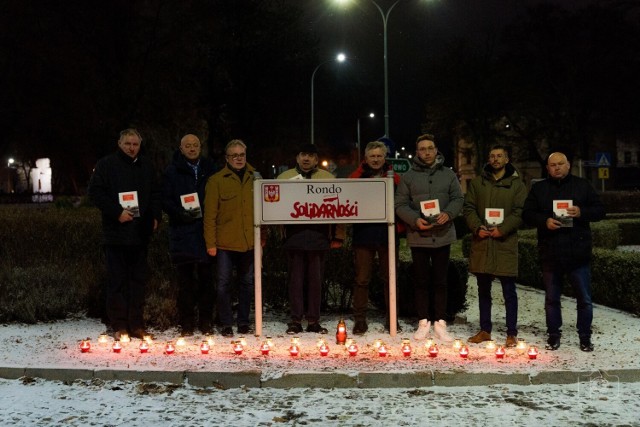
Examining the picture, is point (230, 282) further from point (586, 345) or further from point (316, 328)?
point (586, 345)

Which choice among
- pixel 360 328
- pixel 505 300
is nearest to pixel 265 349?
pixel 360 328

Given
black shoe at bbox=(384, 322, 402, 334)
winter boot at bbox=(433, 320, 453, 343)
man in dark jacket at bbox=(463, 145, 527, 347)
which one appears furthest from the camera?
black shoe at bbox=(384, 322, 402, 334)

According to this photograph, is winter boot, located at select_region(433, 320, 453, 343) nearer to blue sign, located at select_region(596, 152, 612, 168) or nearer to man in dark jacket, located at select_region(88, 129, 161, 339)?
man in dark jacket, located at select_region(88, 129, 161, 339)

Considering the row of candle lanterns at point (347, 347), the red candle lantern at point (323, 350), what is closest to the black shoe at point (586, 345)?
the row of candle lanterns at point (347, 347)

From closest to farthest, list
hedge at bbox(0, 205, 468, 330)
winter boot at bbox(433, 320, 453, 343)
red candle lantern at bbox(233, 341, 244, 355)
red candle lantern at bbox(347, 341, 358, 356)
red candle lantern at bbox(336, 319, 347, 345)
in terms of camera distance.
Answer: red candle lantern at bbox(347, 341, 358, 356) < red candle lantern at bbox(233, 341, 244, 355) < red candle lantern at bbox(336, 319, 347, 345) < winter boot at bbox(433, 320, 453, 343) < hedge at bbox(0, 205, 468, 330)

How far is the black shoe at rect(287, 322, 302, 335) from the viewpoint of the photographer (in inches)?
320

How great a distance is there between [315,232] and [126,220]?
81.1 inches

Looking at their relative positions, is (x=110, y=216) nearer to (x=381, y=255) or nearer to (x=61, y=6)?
(x=381, y=255)

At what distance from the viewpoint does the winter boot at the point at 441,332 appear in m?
7.80

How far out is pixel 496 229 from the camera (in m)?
7.61

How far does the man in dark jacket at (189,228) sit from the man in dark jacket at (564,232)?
11.6 feet

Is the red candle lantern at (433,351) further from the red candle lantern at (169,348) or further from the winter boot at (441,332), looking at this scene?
the red candle lantern at (169,348)

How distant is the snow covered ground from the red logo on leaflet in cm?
151

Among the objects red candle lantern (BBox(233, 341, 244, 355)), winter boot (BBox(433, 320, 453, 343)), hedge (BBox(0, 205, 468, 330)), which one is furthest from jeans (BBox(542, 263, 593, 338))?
red candle lantern (BBox(233, 341, 244, 355))
